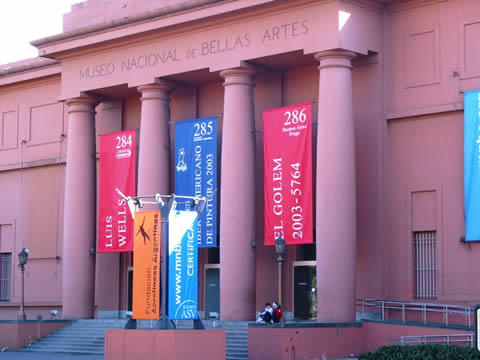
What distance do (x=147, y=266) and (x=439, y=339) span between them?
821cm

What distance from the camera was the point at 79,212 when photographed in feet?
128

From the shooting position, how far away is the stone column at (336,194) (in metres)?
31.0

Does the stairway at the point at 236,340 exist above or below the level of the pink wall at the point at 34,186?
below

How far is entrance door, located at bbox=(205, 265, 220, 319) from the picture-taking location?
36.9 m

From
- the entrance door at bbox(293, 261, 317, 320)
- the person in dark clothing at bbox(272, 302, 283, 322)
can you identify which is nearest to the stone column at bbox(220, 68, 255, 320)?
the entrance door at bbox(293, 261, 317, 320)

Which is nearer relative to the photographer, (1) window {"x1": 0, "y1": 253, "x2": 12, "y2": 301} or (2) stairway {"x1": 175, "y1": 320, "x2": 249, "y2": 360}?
(2) stairway {"x1": 175, "y1": 320, "x2": 249, "y2": 360}

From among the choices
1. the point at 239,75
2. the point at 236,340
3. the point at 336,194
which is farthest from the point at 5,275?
the point at 336,194

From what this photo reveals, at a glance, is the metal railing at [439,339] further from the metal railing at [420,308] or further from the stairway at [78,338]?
the stairway at [78,338]

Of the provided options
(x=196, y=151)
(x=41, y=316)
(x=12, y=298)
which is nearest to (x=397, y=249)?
(x=196, y=151)

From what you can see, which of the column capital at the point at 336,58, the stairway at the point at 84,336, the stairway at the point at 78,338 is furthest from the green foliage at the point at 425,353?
the stairway at the point at 78,338

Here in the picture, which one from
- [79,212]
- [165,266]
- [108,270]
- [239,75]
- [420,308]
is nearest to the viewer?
[165,266]

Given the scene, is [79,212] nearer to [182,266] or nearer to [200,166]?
[200,166]

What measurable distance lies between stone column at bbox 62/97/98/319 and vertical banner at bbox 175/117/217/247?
4477 mm

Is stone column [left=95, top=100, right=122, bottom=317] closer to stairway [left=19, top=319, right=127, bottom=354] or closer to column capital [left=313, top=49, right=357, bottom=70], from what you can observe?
stairway [left=19, top=319, right=127, bottom=354]
